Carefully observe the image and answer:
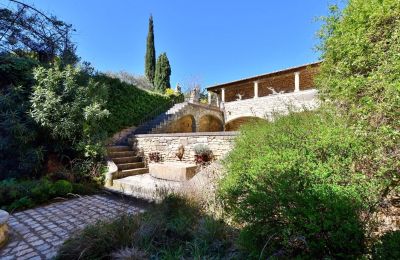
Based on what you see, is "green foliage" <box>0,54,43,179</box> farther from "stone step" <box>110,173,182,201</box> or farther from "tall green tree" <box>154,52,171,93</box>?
"tall green tree" <box>154,52,171,93</box>

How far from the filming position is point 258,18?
1027 centimetres

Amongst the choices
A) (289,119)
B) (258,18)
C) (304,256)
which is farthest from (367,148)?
(258,18)

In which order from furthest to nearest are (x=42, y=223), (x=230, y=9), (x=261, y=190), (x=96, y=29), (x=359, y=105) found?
1. (x=230, y=9)
2. (x=96, y=29)
3. (x=42, y=223)
4. (x=359, y=105)
5. (x=261, y=190)

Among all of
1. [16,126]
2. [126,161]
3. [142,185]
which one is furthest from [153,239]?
[16,126]

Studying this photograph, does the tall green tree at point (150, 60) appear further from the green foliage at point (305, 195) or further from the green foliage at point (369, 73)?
the green foliage at point (305, 195)

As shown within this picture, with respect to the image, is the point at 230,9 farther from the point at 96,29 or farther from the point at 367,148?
the point at 367,148

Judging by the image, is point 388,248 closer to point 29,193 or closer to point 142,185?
point 142,185

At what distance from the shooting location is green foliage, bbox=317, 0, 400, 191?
105 inches

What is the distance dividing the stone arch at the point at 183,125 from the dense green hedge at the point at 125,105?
145 cm

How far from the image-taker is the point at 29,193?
5.02 m

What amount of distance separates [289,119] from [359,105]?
1052 mm

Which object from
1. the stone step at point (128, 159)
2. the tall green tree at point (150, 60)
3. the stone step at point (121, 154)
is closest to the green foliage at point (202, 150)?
the stone step at point (128, 159)

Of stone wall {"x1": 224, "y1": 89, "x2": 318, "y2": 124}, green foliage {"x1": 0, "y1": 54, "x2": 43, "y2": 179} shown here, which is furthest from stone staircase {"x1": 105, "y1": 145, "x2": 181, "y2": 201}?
stone wall {"x1": 224, "y1": 89, "x2": 318, "y2": 124}

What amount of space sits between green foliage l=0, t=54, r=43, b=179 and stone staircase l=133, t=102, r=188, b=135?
4.57 meters
